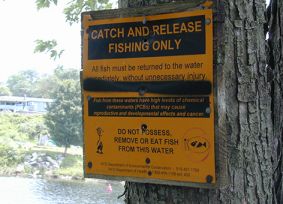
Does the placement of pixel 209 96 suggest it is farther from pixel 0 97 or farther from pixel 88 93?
pixel 0 97

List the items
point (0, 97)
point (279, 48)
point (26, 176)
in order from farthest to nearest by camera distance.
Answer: point (0, 97)
point (26, 176)
point (279, 48)

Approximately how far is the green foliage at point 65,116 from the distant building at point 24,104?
2.61 meters

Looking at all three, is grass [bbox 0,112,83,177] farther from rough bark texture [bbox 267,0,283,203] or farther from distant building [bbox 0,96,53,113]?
rough bark texture [bbox 267,0,283,203]

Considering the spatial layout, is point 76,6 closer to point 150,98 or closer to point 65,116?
point 150,98

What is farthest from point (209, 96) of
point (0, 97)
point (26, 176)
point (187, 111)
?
point (0, 97)

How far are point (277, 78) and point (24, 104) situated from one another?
37.5m

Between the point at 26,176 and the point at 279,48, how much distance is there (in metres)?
A: 30.9

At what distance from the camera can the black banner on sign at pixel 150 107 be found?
1.28m

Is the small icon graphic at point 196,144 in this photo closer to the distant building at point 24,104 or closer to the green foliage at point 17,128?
the green foliage at point 17,128

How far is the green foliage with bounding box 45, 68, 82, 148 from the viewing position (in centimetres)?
3267

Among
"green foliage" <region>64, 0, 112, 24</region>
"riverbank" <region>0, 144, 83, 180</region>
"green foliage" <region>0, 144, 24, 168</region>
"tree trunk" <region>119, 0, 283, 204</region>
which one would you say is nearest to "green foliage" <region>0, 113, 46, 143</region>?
"green foliage" <region>0, 144, 24, 168</region>

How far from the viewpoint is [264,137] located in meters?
1.37

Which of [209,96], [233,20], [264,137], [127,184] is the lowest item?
Result: [127,184]

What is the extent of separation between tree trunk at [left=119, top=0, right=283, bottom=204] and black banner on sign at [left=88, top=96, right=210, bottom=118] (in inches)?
2.2
